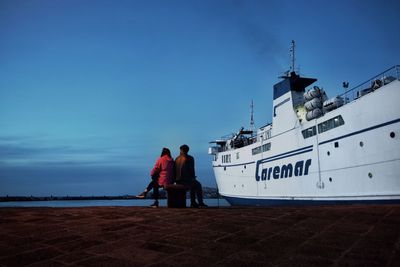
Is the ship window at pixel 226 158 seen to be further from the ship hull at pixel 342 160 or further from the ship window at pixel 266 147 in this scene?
the ship window at pixel 266 147

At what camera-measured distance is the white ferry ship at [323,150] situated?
14.9 meters

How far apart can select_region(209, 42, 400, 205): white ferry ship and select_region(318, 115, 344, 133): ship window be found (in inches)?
2.4

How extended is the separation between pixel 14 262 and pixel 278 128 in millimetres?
24245

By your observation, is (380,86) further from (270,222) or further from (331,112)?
(270,222)

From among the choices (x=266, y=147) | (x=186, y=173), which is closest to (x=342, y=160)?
(x=266, y=147)

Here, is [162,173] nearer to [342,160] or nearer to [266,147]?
[342,160]

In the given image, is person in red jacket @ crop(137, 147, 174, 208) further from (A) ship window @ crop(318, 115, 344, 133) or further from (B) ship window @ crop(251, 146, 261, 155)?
(B) ship window @ crop(251, 146, 261, 155)

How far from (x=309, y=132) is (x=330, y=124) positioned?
7.80 ft

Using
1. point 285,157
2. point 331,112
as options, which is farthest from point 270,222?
point 285,157

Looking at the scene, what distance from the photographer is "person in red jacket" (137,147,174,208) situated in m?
9.09

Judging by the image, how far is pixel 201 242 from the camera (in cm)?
407

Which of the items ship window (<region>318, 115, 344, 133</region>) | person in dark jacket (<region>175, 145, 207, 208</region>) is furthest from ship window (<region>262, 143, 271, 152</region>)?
person in dark jacket (<region>175, 145, 207, 208</region>)

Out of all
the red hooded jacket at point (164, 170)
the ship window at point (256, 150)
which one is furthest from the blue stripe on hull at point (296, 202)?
the red hooded jacket at point (164, 170)

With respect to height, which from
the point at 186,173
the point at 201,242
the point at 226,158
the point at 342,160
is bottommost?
the point at 201,242
